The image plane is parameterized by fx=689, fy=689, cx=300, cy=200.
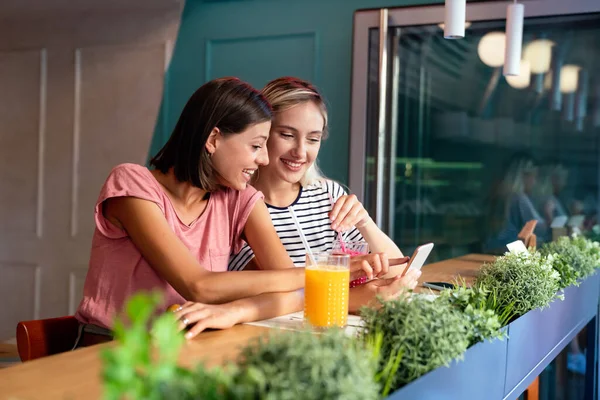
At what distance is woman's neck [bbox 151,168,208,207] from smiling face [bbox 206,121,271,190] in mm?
87

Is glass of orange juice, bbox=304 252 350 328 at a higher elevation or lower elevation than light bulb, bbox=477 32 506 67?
lower

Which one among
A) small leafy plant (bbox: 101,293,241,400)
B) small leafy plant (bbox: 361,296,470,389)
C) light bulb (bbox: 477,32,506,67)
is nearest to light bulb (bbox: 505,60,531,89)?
light bulb (bbox: 477,32,506,67)

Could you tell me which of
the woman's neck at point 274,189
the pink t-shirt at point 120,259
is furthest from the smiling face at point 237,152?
the woman's neck at point 274,189

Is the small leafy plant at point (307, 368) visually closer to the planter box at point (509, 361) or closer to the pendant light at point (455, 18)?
the planter box at point (509, 361)

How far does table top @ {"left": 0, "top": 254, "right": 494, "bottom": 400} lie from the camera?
900 mm

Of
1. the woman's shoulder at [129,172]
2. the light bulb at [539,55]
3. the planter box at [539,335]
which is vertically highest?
the light bulb at [539,55]

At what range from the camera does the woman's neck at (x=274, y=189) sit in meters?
2.31

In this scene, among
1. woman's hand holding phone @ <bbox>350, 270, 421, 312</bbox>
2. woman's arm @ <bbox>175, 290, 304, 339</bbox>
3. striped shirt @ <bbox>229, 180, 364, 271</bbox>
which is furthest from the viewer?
striped shirt @ <bbox>229, 180, 364, 271</bbox>

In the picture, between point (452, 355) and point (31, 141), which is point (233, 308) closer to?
point (452, 355)

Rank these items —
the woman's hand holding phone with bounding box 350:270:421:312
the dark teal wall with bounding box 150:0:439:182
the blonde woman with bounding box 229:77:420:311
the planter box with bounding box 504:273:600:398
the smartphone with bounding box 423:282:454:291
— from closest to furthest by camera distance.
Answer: the planter box with bounding box 504:273:600:398 < the woman's hand holding phone with bounding box 350:270:421:312 < the smartphone with bounding box 423:282:454:291 < the blonde woman with bounding box 229:77:420:311 < the dark teal wall with bounding box 150:0:439:182

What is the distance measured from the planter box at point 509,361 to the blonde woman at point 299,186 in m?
0.58

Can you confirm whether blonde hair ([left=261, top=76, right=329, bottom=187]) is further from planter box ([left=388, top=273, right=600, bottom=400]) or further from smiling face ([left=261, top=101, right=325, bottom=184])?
planter box ([left=388, top=273, right=600, bottom=400])

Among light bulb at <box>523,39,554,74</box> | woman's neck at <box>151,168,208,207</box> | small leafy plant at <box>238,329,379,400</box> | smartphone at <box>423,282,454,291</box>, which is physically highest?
light bulb at <box>523,39,554,74</box>

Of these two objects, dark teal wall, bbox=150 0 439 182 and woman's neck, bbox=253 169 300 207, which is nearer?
woman's neck, bbox=253 169 300 207
